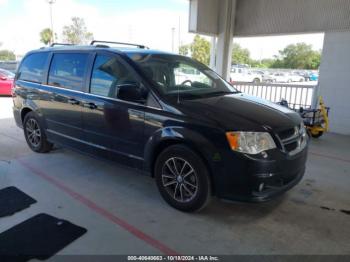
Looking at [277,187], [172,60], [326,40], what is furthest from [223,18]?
[277,187]

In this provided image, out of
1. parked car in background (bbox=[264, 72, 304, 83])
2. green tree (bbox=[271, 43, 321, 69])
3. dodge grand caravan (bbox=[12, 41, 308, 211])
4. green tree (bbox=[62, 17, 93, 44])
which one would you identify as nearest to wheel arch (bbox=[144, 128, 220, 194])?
dodge grand caravan (bbox=[12, 41, 308, 211])

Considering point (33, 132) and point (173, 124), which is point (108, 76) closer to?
point (173, 124)

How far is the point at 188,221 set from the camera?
8.95 feet

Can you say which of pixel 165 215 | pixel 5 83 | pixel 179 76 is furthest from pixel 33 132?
pixel 5 83

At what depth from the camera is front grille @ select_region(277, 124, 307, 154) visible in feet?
8.54

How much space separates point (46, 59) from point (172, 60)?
2020 mm

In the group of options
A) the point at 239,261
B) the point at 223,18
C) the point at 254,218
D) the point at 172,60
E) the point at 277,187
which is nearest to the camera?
the point at 239,261

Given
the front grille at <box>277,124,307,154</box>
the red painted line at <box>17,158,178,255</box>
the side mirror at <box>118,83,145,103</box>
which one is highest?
the side mirror at <box>118,83,145,103</box>

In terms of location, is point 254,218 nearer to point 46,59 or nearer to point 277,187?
point 277,187

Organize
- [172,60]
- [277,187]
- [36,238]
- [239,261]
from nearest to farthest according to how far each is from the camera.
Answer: [239,261] → [36,238] → [277,187] → [172,60]

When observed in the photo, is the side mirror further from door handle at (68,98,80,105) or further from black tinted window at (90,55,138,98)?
door handle at (68,98,80,105)

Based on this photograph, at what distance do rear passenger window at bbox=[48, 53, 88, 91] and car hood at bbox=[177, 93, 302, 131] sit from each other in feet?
5.25

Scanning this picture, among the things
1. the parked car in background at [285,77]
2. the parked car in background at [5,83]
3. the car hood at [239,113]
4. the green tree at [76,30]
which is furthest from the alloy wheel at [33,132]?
the green tree at [76,30]

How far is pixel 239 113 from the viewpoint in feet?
8.84
